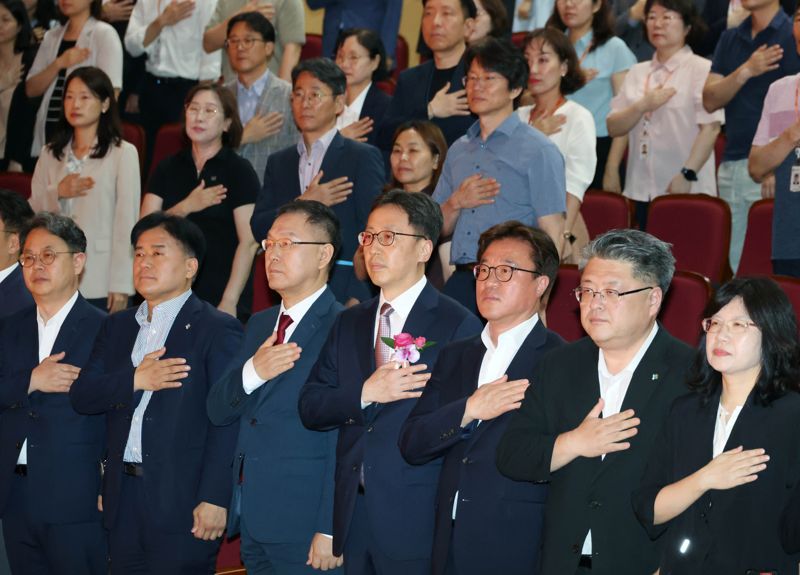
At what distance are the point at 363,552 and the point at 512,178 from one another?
189 centimetres

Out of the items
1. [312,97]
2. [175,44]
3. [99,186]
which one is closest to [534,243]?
[312,97]

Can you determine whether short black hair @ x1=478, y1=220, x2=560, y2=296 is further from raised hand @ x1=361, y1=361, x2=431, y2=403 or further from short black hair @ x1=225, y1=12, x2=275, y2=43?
short black hair @ x1=225, y1=12, x2=275, y2=43

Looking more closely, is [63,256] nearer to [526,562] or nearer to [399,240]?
[399,240]

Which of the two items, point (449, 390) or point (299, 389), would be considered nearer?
point (449, 390)

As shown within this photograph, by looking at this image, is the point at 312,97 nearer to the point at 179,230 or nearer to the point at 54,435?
the point at 179,230

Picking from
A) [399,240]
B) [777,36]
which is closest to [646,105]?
[777,36]

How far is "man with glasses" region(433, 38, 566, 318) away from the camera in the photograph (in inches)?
199

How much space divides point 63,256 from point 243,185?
1403mm

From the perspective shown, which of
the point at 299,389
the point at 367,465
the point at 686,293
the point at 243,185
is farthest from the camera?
the point at 243,185

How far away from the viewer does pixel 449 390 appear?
3732mm

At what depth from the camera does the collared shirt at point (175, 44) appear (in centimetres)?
799

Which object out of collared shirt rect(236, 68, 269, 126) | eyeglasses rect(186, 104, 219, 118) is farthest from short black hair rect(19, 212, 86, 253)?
collared shirt rect(236, 68, 269, 126)

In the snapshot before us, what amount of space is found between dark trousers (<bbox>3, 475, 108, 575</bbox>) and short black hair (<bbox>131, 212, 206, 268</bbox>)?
1073 mm

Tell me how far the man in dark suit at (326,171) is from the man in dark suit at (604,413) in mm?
2167
